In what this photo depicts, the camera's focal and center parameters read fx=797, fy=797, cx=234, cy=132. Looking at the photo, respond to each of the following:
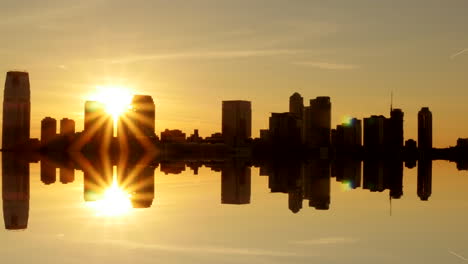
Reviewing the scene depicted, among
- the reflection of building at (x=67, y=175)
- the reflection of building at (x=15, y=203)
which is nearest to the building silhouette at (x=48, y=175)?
the reflection of building at (x=67, y=175)

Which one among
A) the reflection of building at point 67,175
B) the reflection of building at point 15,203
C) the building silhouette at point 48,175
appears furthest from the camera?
the reflection of building at point 67,175

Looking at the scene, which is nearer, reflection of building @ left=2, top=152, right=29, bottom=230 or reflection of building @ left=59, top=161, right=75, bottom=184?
reflection of building @ left=2, top=152, right=29, bottom=230

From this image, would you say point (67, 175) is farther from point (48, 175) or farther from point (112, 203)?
point (112, 203)

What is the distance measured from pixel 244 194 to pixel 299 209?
10.7 metres

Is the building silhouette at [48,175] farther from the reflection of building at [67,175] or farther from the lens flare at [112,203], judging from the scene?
the lens flare at [112,203]

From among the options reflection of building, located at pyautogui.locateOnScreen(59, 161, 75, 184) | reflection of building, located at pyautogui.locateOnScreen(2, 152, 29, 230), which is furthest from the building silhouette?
reflection of building, located at pyautogui.locateOnScreen(2, 152, 29, 230)

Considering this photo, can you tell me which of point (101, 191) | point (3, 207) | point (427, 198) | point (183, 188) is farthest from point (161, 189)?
point (427, 198)

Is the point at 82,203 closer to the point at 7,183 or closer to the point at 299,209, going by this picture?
the point at 299,209

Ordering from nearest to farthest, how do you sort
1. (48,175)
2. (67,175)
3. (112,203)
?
(112,203)
(67,175)
(48,175)

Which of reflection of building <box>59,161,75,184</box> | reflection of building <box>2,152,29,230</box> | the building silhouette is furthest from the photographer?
reflection of building <box>59,161,75,184</box>

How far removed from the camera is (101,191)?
70250mm

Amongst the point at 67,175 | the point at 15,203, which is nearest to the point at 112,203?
the point at 15,203

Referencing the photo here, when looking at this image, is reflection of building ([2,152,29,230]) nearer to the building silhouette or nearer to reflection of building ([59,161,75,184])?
the building silhouette

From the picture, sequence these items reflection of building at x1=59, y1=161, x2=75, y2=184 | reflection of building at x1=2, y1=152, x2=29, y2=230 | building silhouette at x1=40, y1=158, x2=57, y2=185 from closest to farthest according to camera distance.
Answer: reflection of building at x1=2, y1=152, x2=29, y2=230 < building silhouette at x1=40, y1=158, x2=57, y2=185 < reflection of building at x1=59, y1=161, x2=75, y2=184
